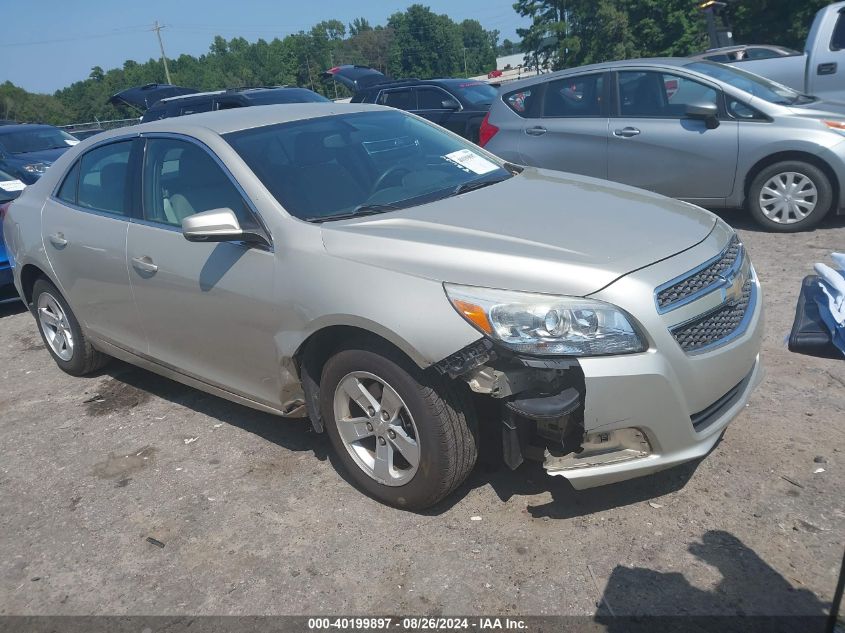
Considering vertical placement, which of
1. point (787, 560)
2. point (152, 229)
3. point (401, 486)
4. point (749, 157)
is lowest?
point (787, 560)

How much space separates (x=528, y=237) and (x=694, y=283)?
2.23 ft

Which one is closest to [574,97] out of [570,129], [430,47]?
[570,129]

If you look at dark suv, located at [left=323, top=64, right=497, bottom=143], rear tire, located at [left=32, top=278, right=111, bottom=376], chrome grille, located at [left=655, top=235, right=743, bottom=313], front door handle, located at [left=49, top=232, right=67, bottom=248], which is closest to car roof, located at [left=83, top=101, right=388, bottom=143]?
front door handle, located at [left=49, top=232, right=67, bottom=248]

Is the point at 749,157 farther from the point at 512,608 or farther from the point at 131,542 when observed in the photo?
the point at 131,542

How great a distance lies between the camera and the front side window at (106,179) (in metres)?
4.36

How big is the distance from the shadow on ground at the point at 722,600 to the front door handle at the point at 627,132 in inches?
209

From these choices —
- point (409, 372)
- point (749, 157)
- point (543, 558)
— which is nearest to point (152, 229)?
point (409, 372)

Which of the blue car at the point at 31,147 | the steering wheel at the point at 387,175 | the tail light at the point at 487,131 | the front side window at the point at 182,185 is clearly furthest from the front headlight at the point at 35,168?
the steering wheel at the point at 387,175

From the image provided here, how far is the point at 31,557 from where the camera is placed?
3363mm

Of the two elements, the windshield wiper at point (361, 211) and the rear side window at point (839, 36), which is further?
the rear side window at point (839, 36)

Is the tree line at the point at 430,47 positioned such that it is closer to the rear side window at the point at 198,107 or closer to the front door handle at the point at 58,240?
the rear side window at the point at 198,107

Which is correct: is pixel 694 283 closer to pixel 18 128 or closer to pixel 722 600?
pixel 722 600

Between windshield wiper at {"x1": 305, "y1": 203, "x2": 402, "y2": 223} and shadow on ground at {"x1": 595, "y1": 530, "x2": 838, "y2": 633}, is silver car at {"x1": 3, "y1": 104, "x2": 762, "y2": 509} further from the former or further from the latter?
shadow on ground at {"x1": 595, "y1": 530, "x2": 838, "y2": 633}

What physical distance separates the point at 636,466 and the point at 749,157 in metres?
4.95
